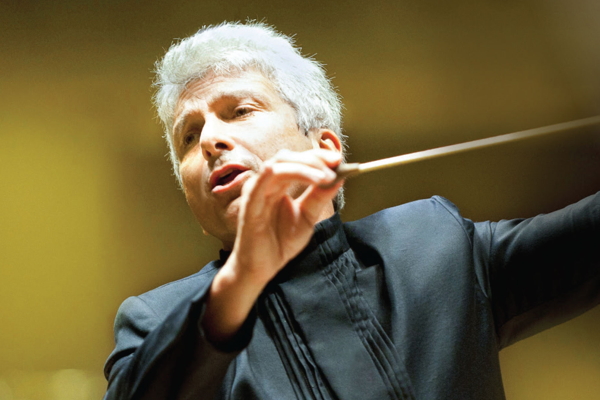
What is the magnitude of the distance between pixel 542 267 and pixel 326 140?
378 mm

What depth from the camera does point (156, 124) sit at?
53.1 inches

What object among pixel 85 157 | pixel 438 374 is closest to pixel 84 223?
pixel 85 157

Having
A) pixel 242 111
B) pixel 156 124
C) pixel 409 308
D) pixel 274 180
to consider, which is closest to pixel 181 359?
pixel 274 180

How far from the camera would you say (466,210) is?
1188 mm

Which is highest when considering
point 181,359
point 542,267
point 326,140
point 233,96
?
point 233,96

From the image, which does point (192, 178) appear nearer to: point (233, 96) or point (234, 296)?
point (233, 96)

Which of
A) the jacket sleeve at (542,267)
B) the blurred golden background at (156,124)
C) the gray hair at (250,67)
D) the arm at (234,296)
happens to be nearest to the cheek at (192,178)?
the gray hair at (250,67)

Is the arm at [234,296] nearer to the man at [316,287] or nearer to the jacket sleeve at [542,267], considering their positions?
the man at [316,287]

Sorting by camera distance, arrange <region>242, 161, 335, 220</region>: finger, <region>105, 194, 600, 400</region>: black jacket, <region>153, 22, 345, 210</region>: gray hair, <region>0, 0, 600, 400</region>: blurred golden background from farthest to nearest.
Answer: <region>0, 0, 600, 400</region>: blurred golden background < <region>153, 22, 345, 210</region>: gray hair < <region>105, 194, 600, 400</region>: black jacket < <region>242, 161, 335, 220</region>: finger

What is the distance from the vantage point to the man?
1.67 feet

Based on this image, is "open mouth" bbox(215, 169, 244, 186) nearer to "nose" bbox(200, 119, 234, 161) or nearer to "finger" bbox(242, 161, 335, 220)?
"nose" bbox(200, 119, 234, 161)

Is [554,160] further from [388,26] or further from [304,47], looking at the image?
[304,47]

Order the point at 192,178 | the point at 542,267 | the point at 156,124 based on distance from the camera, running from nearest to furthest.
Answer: the point at 542,267
the point at 192,178
the point at 156,124

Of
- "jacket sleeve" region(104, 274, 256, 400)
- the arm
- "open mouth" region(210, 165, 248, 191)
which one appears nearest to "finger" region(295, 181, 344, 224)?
the arm
